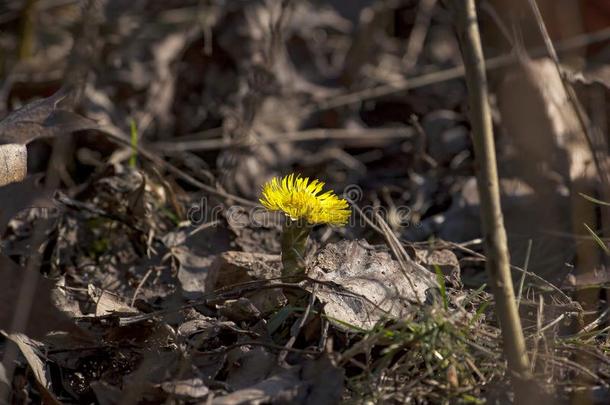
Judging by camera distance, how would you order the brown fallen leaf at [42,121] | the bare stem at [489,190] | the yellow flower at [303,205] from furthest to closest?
the brown fallen leaf at [42,121] < the yellow flower at [303,205] < the bare stem at [489,190]

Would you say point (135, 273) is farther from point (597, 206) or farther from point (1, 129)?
point (597, 206)

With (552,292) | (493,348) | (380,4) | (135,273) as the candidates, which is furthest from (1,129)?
(380,4)

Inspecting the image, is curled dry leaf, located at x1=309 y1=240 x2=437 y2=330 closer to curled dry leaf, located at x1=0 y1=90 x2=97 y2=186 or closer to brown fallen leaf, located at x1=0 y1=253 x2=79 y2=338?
brown fallen leaf, located at x1=0 y1=253 x2=79 y2=338

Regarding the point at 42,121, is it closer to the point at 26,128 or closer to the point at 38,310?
the point at 26,128

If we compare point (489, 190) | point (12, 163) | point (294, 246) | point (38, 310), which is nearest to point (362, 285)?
point (294, 246)

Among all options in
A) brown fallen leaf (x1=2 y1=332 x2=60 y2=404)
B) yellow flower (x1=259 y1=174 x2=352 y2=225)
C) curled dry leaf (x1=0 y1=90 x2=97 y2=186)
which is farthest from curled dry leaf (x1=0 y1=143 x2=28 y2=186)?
yellow flower (x1=259 y1=174 x2=352 y2=225)

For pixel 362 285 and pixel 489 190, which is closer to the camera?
pixel 489 190

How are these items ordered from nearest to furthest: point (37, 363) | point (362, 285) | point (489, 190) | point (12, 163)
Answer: point (489, 190)
point (37, 363)
point (362, 285)
point (12, 163)

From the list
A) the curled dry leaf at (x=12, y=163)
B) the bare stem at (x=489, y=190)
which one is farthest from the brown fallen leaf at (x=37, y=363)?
the bare stem at (x=489, y=190)

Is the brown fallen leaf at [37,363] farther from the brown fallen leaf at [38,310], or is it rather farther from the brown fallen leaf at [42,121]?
the brown fallen leaf at [42,121]
